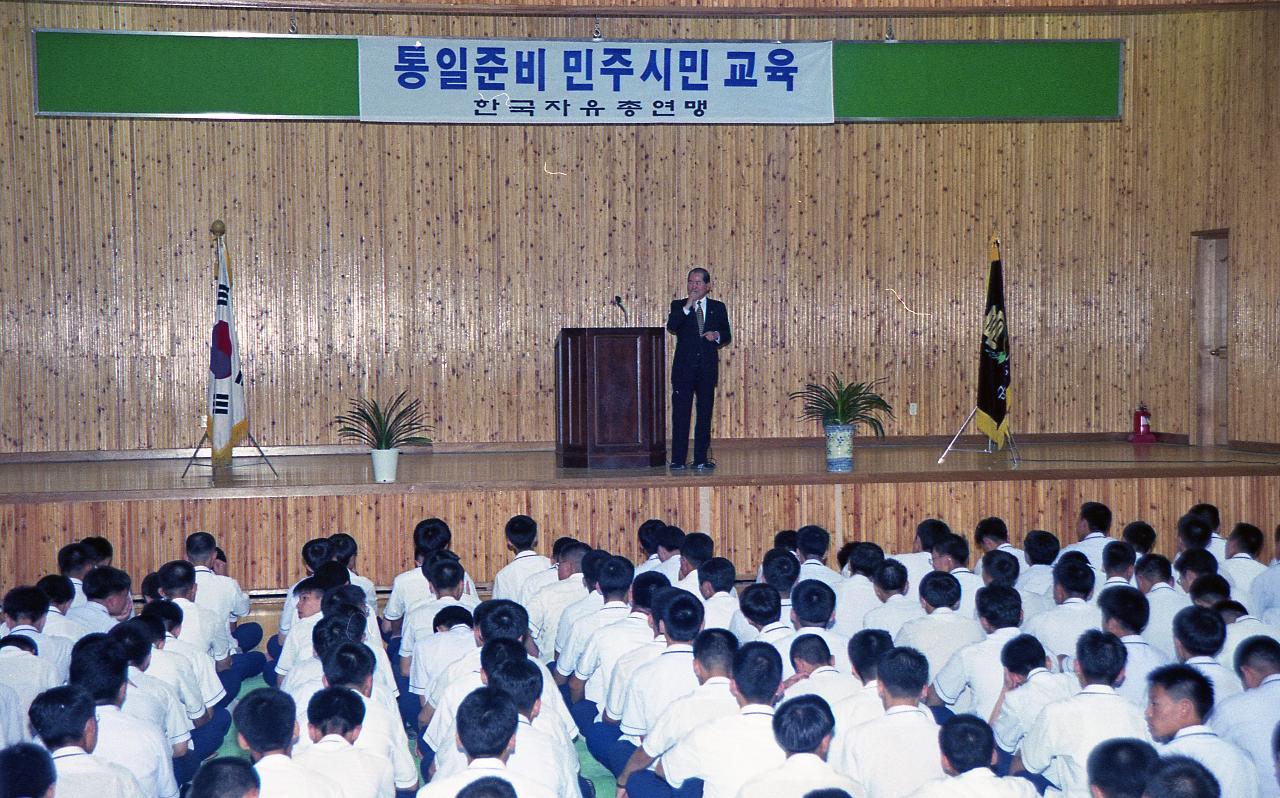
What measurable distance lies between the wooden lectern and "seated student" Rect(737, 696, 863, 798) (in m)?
6.12

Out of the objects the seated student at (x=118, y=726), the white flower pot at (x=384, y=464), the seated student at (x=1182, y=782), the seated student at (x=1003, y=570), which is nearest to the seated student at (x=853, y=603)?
the seated student at (x=1003, y=570)

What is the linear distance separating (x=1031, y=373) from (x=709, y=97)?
13.2 feet

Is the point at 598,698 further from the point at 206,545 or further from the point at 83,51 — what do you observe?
the point at 83,51

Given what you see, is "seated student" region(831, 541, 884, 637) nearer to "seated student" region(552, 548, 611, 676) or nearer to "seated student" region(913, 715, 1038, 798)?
"seated student" region(552, 548, 611, 676)

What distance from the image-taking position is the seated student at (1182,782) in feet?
8.93

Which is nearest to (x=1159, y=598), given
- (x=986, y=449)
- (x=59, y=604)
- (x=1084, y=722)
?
(x=1084, y=722)

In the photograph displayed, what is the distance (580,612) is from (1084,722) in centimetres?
221

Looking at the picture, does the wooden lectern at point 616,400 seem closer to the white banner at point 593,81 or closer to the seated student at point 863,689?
the white banner at point 593,81

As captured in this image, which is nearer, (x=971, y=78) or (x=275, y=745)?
(x=275, y=745)

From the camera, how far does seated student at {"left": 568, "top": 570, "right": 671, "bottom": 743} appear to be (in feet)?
15.4

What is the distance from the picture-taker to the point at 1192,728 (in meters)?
3.35

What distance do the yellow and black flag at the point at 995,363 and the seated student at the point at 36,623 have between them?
699 cm

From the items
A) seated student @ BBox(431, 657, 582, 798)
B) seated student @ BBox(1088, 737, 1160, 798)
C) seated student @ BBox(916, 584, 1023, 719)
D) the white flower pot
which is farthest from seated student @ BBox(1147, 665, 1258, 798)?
the white flower pot

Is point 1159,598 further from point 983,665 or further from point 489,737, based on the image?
point 489,737
